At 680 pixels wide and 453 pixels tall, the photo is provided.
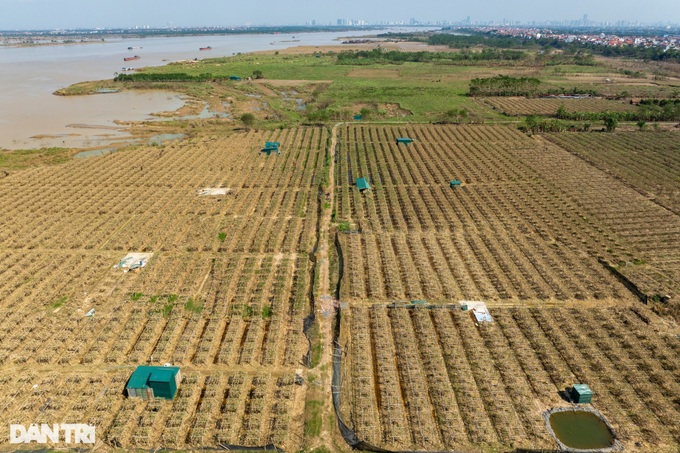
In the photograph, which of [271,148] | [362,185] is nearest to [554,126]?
[362,185]

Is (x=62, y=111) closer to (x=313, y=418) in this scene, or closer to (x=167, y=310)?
(x=167, y=310)

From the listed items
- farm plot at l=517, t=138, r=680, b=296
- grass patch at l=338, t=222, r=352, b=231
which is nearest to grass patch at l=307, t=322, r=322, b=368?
grass patch at l=338, t=222, r=352, b=231

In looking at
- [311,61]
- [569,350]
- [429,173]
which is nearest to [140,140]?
[429,173]

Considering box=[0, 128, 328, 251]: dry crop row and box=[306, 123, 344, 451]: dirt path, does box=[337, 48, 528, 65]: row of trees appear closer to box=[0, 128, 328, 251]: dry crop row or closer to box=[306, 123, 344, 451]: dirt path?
box=[0, 128, 328, 251]: dry crop row

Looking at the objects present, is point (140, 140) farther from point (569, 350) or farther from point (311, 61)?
point (311, 61)

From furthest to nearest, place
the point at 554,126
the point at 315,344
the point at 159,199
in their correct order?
the point at 554,126 < the point at 159,199 < the point at 315,344
